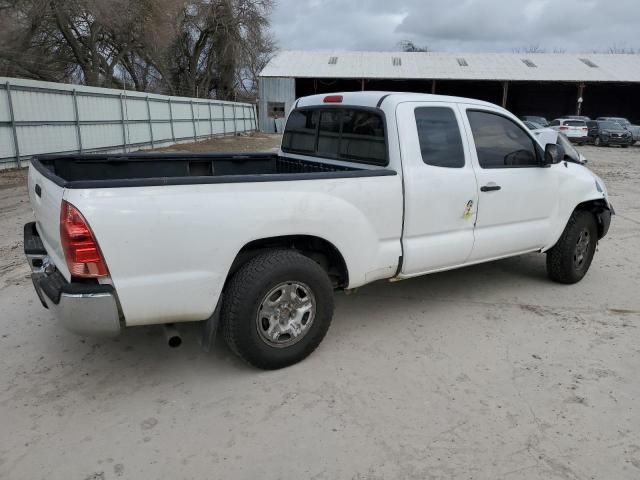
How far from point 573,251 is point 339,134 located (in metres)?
2.69

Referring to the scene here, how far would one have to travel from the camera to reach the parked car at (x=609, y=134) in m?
30.0

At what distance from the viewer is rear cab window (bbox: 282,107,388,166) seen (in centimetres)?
399

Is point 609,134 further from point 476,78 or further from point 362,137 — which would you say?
point 362,137

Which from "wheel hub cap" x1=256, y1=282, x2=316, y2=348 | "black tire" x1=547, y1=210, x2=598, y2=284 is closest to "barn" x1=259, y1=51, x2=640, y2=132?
"black tire" x1=547, y1=210, x2=598, y2=284

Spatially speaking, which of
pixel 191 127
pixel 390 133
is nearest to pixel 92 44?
pixel 191 127

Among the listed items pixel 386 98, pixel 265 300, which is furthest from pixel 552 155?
pixel 265 300

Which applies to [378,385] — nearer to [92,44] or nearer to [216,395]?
[216,395]

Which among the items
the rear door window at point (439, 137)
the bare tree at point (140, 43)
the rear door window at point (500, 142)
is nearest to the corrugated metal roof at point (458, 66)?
the bare tree at point (140, 43)

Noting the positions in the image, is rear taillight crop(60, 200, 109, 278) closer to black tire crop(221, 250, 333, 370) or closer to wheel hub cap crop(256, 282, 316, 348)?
black tire crop(221, 250, 333, 370)

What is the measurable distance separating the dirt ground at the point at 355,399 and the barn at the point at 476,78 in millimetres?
35967

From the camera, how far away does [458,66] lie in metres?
40.9

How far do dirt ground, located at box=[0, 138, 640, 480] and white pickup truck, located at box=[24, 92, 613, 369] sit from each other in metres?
0.45

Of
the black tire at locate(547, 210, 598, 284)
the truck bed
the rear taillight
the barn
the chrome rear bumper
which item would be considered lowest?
the black tire at locate(547, 210, 598, 284)

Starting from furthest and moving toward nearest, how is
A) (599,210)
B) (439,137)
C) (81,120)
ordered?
(81,120), (599,210), (439,137)
